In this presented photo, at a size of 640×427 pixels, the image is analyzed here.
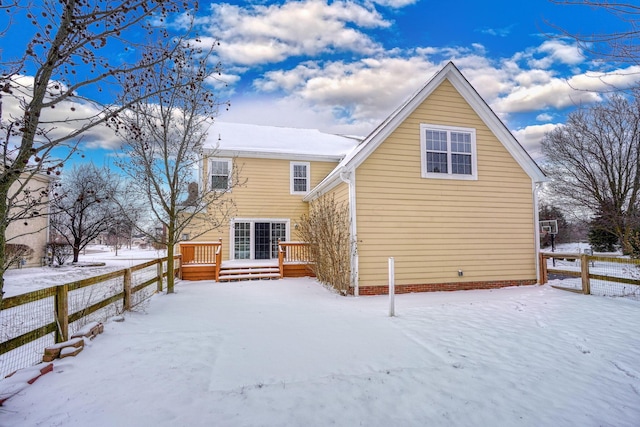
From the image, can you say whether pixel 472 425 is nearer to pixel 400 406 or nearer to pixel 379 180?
pixel 400 406

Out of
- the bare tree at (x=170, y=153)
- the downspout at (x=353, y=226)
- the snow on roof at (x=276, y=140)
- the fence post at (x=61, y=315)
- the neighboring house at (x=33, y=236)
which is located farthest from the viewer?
the neighboring house at (x=33, y=236)

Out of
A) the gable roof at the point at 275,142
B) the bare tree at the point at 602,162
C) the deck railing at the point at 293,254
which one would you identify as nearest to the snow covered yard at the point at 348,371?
the deck railing at the point at 293,254

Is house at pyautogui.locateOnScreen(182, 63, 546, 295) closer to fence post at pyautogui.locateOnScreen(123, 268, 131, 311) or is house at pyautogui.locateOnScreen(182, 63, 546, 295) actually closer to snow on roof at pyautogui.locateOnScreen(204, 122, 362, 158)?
snow on roof at pyautogui.locateOnScreen(204, 122, 362, 158)

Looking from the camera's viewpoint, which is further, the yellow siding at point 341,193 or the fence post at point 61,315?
the yellow siding at point 341,193

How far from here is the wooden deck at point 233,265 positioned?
1206 cm

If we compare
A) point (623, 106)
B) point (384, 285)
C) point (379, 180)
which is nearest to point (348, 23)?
point (379, 180)

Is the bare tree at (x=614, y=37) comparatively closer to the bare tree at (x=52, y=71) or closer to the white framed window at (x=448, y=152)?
the bare tree at (x=52, y=71)

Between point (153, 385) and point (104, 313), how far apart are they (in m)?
3.62

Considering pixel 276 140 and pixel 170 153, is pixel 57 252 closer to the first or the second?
pixel 170 153

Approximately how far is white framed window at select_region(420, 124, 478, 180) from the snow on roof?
6.21m

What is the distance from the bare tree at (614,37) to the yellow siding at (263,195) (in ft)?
42.0

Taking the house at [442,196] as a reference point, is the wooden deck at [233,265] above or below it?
below

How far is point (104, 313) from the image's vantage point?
20.6 feet

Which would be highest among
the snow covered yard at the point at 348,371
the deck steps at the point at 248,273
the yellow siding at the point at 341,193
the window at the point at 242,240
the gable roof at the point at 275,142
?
the gable roof at the point at 275,142
